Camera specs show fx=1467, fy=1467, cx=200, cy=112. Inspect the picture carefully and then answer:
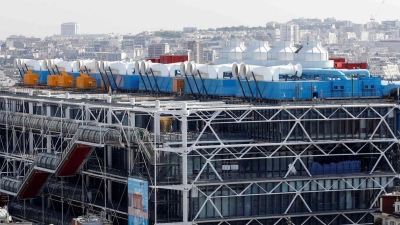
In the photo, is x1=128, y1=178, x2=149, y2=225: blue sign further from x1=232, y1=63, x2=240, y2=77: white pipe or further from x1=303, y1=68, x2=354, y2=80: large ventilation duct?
x1=303, y1=68, x2=354, y2=80: large ventilation duct

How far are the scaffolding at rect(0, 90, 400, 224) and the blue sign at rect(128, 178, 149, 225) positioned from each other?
17.4 inches

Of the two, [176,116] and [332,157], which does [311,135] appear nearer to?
[332,157]

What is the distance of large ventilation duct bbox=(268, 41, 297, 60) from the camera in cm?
10225

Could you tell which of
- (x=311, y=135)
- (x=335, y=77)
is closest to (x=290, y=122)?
(x=311, y=135)

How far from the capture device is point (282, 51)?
337 ft

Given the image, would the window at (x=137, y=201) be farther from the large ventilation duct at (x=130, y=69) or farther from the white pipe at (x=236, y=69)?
the large ventilation duct at (x=130, y=69)

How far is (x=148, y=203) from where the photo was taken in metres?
82.9

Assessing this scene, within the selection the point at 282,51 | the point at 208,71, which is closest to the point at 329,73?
the point at 208,71

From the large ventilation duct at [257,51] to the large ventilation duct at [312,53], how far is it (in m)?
3.61

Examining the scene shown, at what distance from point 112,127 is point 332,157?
1325 centimetres

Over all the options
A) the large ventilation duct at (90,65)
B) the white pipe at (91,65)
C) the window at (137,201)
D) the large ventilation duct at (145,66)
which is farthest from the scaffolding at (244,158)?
the large ventilation duct at (90,65)

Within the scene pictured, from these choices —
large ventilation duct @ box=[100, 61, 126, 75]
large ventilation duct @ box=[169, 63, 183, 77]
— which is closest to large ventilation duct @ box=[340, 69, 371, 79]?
large ventilation duct @ box=[169, 63, 183, 77]

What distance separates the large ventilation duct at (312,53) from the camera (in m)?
100

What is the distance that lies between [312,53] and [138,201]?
2232cm
